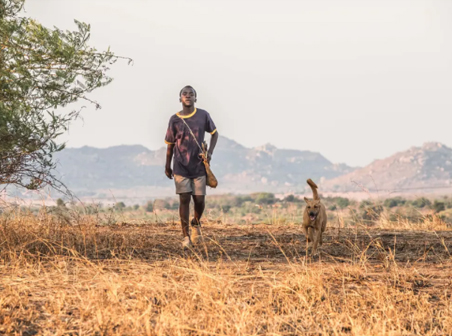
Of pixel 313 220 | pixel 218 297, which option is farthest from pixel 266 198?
pixel 218 297

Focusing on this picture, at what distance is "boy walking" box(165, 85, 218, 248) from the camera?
866cm

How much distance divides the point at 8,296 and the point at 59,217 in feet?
13.6

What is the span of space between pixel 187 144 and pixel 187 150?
0.08m

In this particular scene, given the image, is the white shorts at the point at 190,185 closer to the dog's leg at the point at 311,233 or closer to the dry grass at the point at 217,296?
the dry grass at the point at 217,296

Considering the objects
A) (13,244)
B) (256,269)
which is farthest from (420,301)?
(13,244)

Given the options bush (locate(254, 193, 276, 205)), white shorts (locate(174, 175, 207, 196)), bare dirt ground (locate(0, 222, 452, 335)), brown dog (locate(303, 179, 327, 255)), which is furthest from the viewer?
bush (locate(254, 193, 276, 205))

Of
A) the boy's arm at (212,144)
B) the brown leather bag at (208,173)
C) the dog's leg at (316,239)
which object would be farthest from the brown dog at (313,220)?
the boy's arm at (212,144)

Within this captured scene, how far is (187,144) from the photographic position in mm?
8648

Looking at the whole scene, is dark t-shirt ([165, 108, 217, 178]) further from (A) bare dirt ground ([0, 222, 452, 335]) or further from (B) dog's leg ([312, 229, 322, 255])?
(B) dog's leg ([312, 229, 322, 255])

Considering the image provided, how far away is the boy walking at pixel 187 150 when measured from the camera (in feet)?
28.4

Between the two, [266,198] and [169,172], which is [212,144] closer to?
[169,172]

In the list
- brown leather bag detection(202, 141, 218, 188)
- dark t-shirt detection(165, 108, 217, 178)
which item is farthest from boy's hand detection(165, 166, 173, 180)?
brown leather bag detection(202, 141, 218, 188)

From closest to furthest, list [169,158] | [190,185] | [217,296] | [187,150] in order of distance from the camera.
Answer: [217,296] → [187,150] → [190,185] → [169,158]

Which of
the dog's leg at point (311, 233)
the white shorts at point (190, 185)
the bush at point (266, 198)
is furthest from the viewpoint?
the bush at point (266, 198)
